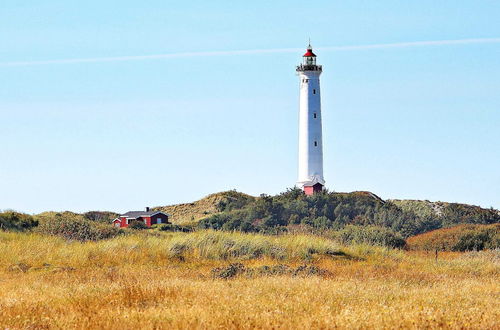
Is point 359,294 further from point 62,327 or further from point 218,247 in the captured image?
point 218,247

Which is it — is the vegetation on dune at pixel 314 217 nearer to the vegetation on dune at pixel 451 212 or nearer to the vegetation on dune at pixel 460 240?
the vegetation on dune at pixel 451 212

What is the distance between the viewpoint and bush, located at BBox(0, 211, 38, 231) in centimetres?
3505

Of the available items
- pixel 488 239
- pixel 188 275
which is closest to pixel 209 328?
pixel 188 275

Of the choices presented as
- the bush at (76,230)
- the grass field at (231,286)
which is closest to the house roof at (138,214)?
the bush at (76,230)

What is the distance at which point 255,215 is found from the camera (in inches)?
1937

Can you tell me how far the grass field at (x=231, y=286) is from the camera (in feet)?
32.2

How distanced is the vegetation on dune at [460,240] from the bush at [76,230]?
563 inches

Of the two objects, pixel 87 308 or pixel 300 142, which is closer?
pixel 87 308

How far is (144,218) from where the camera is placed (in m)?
59.8

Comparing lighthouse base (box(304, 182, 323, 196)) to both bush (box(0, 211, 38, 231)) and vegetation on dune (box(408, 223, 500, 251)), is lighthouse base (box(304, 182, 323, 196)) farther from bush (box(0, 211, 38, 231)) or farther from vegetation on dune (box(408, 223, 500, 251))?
bush (box(0, 211, 38, 231))

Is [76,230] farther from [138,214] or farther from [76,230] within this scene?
[138,214]

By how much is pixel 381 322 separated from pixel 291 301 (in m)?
2.26

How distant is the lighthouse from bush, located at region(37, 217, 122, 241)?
89.4ft

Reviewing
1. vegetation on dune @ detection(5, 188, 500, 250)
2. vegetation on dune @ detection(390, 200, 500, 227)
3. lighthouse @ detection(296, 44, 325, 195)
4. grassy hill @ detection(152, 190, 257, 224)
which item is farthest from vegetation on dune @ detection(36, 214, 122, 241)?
grassy hill @ detection(152, 190, 257, 224)
